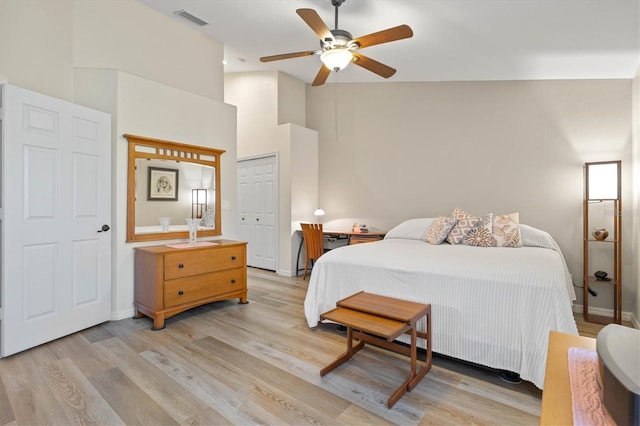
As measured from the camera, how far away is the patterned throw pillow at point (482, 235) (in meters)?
3.38

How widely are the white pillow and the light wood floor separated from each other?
1.69 metres

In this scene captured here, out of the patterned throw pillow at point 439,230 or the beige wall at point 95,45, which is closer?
the beige wall at point 95,45

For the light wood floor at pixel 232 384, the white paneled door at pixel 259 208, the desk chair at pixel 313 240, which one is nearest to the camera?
the light wood floor at pixel 232 384

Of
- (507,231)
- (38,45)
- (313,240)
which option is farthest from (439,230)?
(38,45)

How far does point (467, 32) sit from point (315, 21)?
5.28ft

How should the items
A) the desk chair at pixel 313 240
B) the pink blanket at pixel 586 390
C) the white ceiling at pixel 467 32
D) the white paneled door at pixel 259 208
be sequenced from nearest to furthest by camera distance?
1. the pink blanket at pixel 586 390
2. the white ceiling at pixel 467 32
3. the desk chair at pixel 313 240
4. the white paneled door at pixel 259 208

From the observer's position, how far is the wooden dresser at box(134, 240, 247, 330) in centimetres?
303

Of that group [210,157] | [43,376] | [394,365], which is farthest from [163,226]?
[394,365]

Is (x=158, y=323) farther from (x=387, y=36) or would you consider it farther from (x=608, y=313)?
(x=608, y=313)

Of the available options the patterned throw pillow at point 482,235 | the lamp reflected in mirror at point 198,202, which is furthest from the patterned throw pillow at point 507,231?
the lamp reflected in mirror at point 198,202

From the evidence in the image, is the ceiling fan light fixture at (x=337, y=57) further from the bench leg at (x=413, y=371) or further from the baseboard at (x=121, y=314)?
the baseboard at (x=121, y=314)

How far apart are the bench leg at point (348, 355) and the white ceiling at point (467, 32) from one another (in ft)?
9.16

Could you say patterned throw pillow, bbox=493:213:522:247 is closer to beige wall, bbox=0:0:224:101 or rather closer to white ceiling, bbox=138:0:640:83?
white ceiling, bbox=138:0:640:83

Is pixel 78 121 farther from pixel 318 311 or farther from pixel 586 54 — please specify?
pixel 586 54
